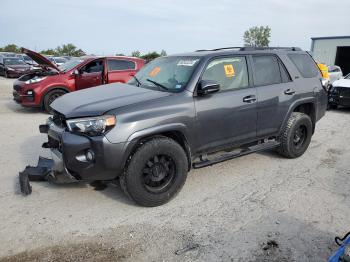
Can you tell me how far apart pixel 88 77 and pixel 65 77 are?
633 millimetres

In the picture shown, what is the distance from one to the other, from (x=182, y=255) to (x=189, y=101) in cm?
176

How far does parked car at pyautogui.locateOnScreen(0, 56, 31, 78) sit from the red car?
13.0 meters

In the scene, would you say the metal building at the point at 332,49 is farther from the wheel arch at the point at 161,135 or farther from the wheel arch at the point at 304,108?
the wheel arch at the point at 161,135

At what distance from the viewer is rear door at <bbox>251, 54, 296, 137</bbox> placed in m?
4.62

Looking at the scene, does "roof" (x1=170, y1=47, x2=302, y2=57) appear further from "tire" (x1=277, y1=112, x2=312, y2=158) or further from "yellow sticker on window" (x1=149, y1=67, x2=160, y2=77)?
"tire" (x1=277, y1=112, x2=312, y2=158)

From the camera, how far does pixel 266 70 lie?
481 cm

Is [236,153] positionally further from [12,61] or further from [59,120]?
[12,61]

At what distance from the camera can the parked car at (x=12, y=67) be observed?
21.1m

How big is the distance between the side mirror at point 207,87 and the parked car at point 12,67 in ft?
64.5

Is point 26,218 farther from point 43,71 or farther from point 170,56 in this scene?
point 43,71

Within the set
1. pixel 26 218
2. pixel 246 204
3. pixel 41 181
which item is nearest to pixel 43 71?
pixel 41 181

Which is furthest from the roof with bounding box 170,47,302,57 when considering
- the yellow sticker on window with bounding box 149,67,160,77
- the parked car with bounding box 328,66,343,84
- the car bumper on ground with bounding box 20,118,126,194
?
the parked car with bounding box 328,66,343,84

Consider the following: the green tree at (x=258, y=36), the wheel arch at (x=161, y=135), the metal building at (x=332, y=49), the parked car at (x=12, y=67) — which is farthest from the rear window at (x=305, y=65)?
the green tree at (x=258, y=36)

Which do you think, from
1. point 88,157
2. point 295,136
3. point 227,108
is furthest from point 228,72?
point 88,157
